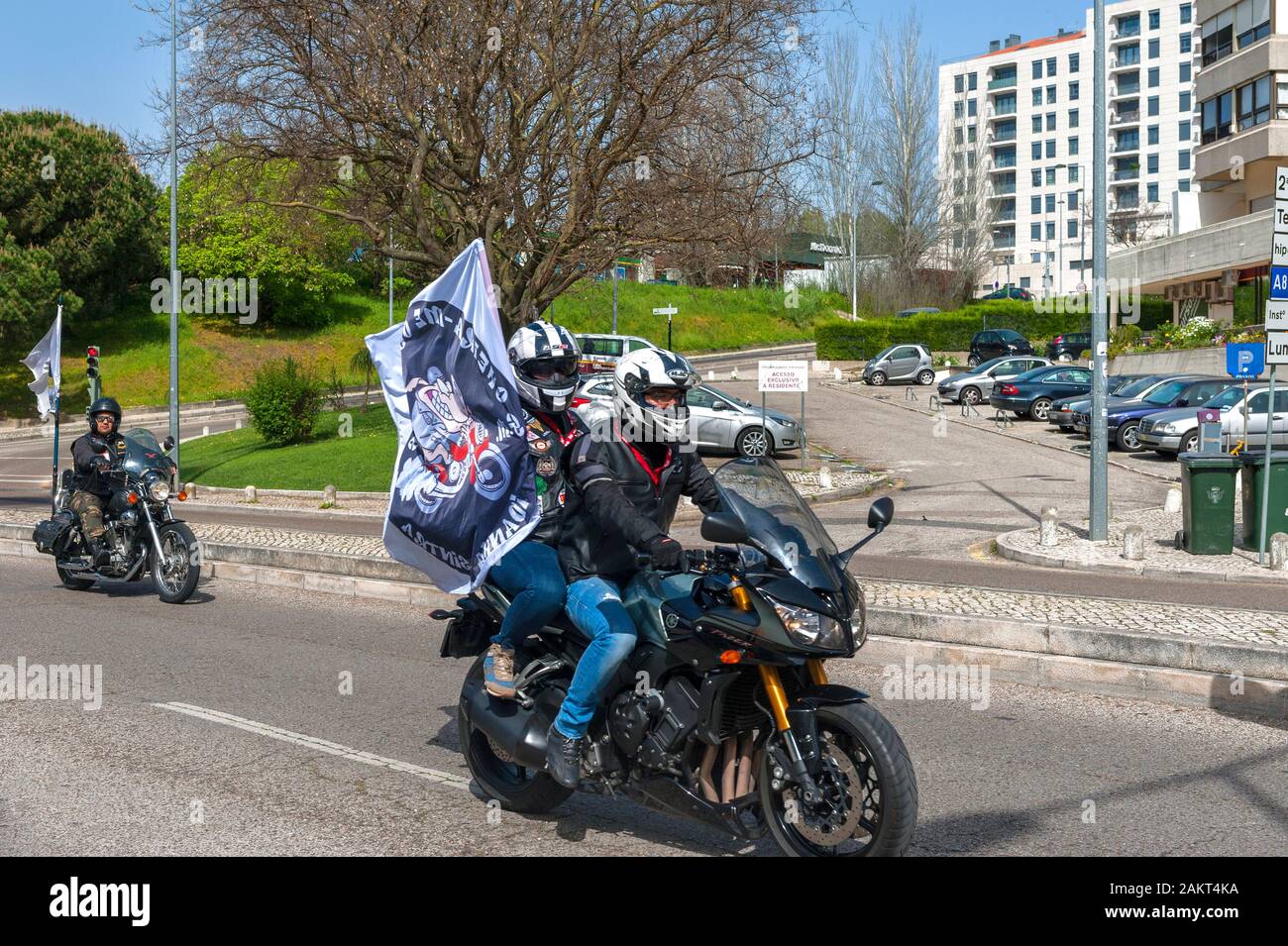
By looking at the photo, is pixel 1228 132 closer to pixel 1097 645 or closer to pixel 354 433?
pixel 354 433

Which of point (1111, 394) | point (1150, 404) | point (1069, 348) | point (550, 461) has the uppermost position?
point (1069, 348)

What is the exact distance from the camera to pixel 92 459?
12.2 meters

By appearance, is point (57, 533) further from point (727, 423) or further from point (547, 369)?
point (727, 423)

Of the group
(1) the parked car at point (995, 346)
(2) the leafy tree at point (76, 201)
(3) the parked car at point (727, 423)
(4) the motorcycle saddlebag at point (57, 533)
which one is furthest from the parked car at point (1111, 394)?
(2) the leafy tree at point (76, 201)

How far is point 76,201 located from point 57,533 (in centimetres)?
4694

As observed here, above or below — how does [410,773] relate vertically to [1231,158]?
below

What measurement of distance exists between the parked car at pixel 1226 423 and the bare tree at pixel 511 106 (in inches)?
370

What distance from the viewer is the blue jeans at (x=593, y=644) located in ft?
15.7

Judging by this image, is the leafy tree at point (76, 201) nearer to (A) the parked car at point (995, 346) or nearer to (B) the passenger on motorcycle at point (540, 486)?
(A) the parked car at point (995, 346)

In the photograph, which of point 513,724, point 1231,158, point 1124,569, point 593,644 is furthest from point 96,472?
point 1231,158

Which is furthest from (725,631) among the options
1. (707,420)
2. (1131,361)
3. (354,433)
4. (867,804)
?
(1131,361)

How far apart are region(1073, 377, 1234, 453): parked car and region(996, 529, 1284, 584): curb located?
45.2 ft

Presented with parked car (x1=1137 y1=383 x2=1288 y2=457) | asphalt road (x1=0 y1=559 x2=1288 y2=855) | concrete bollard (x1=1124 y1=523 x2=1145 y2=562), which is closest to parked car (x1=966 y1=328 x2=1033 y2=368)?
parked car (x1=1137 y1=383 x2=1288 y2=457)

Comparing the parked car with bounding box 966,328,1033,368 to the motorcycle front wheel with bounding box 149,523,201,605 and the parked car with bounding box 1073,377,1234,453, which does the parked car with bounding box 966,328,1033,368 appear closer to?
the parked car with bounding box 1073,377,1234,453
